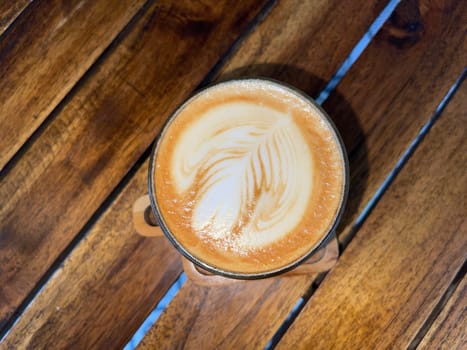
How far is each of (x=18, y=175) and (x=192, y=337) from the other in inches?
17.4

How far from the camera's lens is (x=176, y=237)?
29.2 inches

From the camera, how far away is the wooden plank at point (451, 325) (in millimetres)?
858

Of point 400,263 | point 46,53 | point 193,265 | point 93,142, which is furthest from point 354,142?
point 46,53

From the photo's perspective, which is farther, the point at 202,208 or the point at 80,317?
the point at 80,317

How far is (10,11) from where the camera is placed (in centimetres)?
90

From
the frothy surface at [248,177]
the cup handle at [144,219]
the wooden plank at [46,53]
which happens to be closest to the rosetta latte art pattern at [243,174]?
the frothy surface at [248,177]

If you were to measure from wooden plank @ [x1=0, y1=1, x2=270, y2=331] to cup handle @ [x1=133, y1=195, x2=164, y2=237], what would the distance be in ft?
0.24

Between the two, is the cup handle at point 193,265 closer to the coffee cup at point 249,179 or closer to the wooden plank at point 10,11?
the coffee cup at point 249,179

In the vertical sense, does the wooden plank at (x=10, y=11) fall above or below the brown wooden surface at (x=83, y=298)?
above

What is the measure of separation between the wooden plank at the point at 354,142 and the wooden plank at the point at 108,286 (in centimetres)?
5

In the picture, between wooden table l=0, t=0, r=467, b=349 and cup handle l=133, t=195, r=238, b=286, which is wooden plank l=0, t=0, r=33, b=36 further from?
cup handle l=133, t=195, r=238, b=286

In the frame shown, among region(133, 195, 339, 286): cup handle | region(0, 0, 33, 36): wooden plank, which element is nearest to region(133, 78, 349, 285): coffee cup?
region(133, 195, 339, 286): cup handle

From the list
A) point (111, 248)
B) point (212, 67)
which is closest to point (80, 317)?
point (111, 248)

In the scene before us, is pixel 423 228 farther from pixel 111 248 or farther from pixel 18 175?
pixel 18 175
